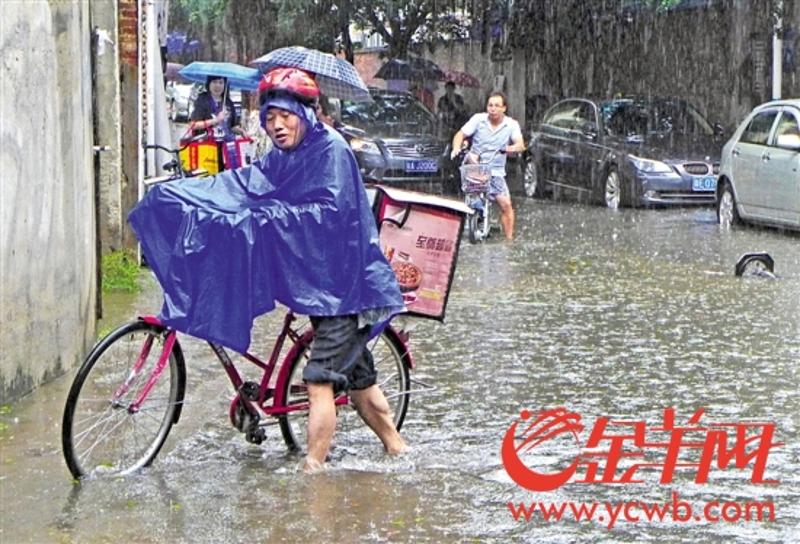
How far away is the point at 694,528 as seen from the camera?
19.4ft

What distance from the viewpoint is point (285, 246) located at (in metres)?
6.38

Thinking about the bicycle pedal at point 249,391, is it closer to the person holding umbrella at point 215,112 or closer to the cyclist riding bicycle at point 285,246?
the cyclist riding bicycle at point 285,246

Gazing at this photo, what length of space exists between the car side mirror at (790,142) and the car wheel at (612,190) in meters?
4.38

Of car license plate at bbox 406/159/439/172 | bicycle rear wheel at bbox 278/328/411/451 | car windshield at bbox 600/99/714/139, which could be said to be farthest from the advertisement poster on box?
car license plate at bbox 406/159/439/172

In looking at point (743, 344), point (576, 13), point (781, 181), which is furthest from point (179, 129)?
point (743, 344)

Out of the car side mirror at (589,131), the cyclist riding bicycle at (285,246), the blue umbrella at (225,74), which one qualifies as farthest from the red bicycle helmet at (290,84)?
the car side mirror at (589,131)

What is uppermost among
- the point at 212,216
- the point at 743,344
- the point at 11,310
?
the point at 212,216

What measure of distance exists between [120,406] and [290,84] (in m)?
1.52

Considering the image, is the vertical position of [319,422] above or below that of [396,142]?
below

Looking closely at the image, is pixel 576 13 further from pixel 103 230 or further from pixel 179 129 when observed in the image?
pixel 103 230

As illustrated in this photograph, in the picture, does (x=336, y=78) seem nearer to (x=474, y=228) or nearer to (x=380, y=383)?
(x=380, y=383)

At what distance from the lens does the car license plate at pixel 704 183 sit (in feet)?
71.0

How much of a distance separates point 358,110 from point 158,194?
19.4m

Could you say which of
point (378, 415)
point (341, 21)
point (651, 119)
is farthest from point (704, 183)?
point (378, 415)
